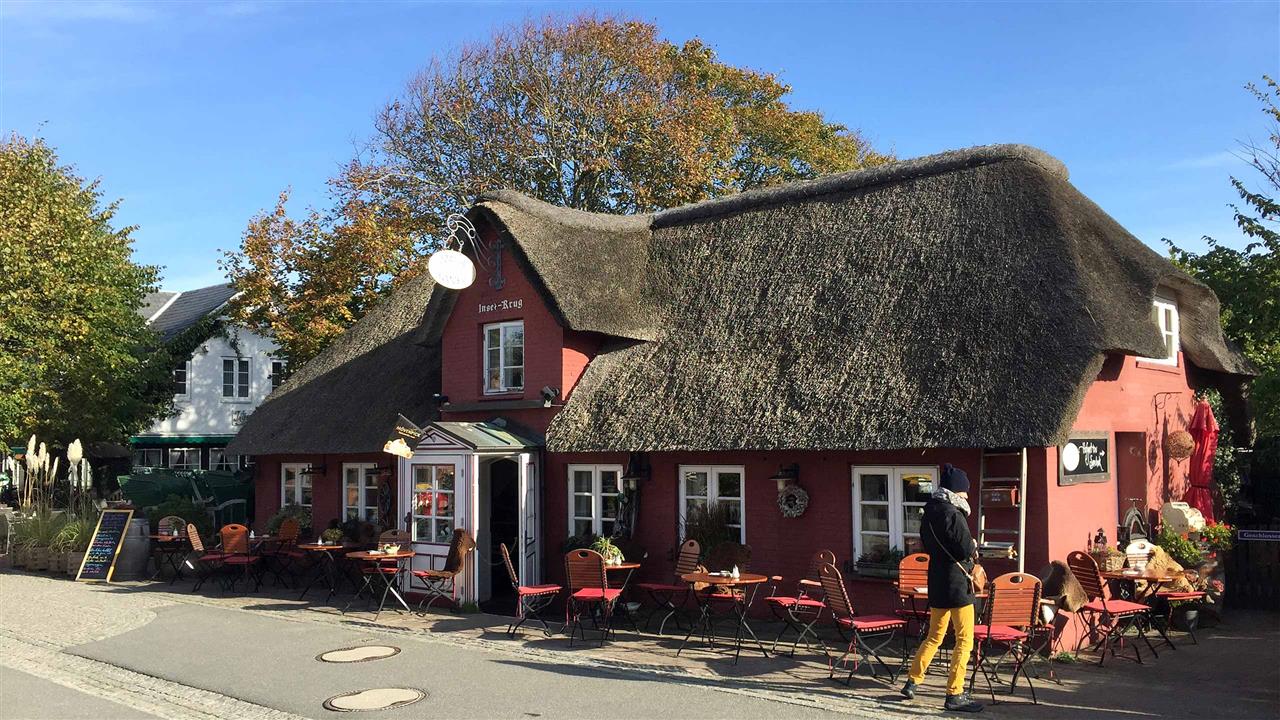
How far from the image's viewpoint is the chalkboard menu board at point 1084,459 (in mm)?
10984

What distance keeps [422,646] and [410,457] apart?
12.1 ft

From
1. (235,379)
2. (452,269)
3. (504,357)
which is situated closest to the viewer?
(452,269)

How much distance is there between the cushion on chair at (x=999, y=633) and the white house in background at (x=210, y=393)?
32292 millimetres

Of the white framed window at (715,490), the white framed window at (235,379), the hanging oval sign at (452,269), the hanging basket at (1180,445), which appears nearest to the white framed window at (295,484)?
the hanging oval sign at (452,269)

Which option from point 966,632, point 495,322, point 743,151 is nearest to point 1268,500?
point 966,632

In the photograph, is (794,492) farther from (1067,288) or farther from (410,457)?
(410,457)

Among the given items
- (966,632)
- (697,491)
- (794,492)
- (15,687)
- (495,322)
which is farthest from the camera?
(495,322)

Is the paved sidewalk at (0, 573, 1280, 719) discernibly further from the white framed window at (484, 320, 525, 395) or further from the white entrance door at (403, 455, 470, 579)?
the white framed window at (484, 320, 525, 395)

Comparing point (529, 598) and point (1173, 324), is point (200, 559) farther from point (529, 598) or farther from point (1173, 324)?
point (1173, 324)

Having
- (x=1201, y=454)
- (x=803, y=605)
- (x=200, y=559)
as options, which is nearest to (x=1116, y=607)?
(x=803, y=605)

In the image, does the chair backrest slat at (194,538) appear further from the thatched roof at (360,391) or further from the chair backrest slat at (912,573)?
the chair backrest slat at (912,573)

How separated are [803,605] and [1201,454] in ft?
21.3

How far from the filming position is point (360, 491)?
18.0 meters

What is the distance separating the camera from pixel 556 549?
47.2ft
